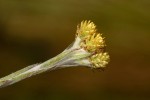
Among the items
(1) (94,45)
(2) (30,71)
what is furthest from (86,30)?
(2) (30,71)

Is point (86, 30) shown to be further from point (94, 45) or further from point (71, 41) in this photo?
point (71, 41)

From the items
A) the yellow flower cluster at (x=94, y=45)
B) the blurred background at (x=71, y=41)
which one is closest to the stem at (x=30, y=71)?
the yellow flower cluster at (x=94, y=45)

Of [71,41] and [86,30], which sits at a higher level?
[71,41]

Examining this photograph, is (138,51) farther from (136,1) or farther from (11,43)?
(11,43)

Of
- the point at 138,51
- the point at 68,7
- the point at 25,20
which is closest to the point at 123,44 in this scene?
the point at 138,51

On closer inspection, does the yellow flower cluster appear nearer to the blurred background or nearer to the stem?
the stem

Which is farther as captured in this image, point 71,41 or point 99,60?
point 71,41
